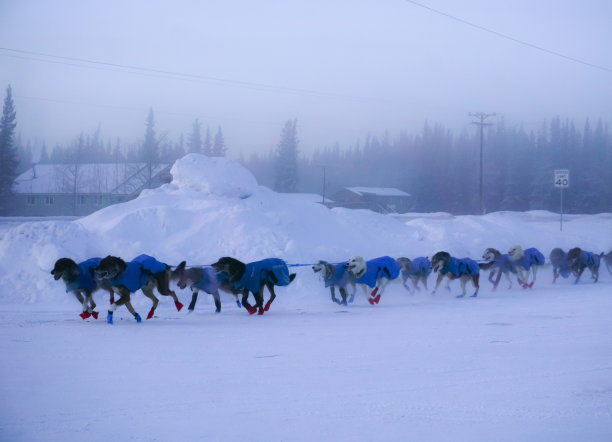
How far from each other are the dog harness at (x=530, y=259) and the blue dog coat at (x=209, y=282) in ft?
37.5

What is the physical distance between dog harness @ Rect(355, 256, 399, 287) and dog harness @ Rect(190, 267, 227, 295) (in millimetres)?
3991

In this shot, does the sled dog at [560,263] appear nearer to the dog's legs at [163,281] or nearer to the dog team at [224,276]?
the dog team at [224,276]

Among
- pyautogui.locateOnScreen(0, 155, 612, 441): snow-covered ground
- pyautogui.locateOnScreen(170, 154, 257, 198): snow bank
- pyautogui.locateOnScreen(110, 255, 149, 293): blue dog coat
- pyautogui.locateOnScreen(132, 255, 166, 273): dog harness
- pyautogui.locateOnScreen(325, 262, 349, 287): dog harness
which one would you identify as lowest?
pyautogui.locateOnScreen(0, 155, 612, 441): snow-covered ground

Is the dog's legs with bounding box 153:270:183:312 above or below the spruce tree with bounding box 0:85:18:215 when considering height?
below

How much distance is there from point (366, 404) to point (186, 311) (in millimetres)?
8961

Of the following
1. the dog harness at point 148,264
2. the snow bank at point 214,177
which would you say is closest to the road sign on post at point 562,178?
the snow bank at point 214,177

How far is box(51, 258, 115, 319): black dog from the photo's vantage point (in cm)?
1302

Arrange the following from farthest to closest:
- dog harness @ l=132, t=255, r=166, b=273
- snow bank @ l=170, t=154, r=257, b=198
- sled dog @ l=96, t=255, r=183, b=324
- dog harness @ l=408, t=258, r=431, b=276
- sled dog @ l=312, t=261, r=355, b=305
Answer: snow bank @ l=170, t=154, r=257, b=198 → dog harness @ l=408, t=258, r=431, b=276 → sled dog @ l=312, t=261, r=355, b=305 → dog harness @ l=132, t=255, r=166, b=273 → sled dog @ l=96, t=255, r=183, b=324

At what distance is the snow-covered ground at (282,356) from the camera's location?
6395 mm

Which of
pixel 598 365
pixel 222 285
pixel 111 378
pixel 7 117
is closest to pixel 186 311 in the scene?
pixel 222 285

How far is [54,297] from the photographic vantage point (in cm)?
1620

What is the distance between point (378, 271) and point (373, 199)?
6984cm

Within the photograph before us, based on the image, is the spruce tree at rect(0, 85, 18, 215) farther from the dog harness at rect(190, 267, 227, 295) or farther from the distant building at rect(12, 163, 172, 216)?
the dog harness at rect(190, 267, 227, 295)

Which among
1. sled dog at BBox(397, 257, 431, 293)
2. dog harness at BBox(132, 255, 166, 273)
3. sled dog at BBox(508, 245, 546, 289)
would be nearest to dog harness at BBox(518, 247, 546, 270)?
sled dog at BBox(508, 245, 546, 289)
